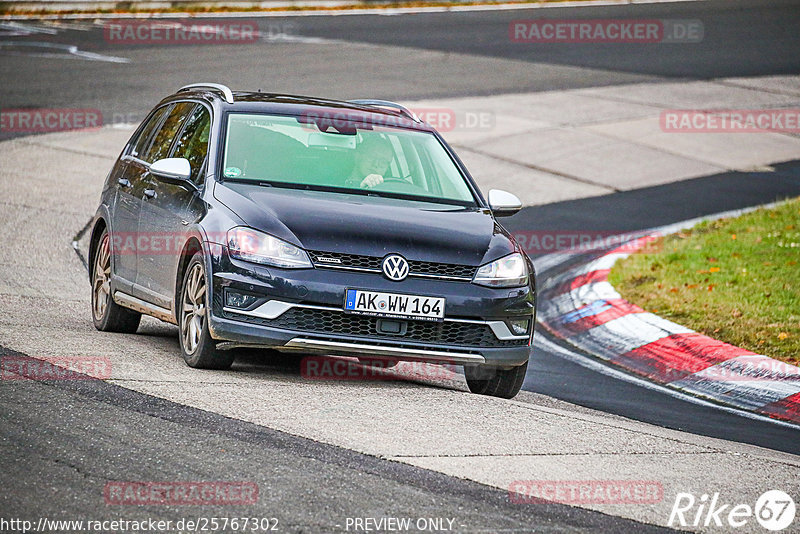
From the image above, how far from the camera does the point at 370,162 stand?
8.48 metres

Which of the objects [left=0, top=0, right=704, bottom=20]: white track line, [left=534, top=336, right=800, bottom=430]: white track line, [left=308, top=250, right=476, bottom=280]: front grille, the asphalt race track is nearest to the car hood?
[left=308, top=250, right=476, bottom=280]: front grille

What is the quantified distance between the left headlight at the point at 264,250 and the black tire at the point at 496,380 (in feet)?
4.61

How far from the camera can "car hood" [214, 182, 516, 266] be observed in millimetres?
7371

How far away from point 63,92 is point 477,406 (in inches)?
640

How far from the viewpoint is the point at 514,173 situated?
18125 millimetres

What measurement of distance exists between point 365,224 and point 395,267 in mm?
370

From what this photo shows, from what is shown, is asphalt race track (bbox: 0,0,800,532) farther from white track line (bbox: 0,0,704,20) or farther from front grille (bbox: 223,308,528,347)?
white track line (bbox: 0,0,704,20)

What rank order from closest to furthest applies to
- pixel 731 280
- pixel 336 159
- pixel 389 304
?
pixel 389 304
pixel 336 159
pixel 731 280

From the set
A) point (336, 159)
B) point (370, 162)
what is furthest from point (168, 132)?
point (370, 162)

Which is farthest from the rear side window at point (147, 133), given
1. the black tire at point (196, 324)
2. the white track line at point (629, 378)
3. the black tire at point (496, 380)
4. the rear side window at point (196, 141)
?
the white track line at point (629, 378)

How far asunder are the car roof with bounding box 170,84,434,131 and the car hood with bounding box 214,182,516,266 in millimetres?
877

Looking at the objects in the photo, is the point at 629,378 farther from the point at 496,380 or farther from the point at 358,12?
the point at 358,12

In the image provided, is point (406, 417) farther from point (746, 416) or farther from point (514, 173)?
point (514, 173)

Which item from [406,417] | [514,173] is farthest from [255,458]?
[514,173]
